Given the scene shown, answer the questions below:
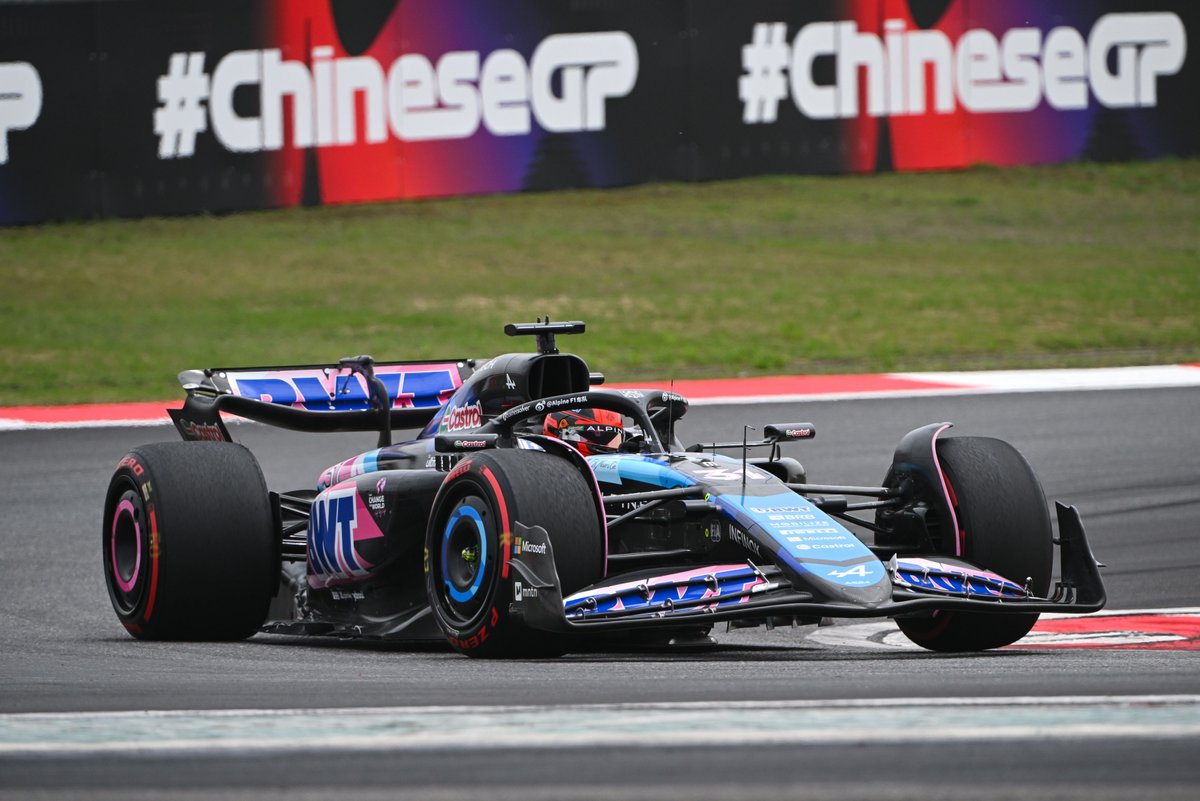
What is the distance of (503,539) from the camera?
20.9 feet

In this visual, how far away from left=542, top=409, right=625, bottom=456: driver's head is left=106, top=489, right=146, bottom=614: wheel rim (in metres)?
1.82

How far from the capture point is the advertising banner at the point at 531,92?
20938 millimetres

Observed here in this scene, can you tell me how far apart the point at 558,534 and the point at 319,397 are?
115 inches

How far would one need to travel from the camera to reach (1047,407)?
13938 millimetres

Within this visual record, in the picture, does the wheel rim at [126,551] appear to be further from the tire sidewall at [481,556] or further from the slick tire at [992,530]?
the slick tire at [992,530]

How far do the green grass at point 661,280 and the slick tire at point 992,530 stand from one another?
9502mm

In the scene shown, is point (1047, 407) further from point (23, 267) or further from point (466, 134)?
point (23, 267)

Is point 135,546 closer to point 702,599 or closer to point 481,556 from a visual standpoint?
point 481,556

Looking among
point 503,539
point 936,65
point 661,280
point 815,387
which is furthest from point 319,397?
point 936,65

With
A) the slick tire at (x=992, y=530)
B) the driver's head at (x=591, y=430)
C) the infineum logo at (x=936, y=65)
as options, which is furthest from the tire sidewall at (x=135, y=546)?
the infineum logo at (x=936, y=65)

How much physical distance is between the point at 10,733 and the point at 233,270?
18050mm

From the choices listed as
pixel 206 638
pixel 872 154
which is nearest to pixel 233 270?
pixel 872 154

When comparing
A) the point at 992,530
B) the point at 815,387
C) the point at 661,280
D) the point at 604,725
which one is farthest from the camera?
the point at 661,280

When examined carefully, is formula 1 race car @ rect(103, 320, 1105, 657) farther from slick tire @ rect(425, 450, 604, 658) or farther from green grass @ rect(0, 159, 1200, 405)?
green grass @ rect(0, 159, 1200, 405)
